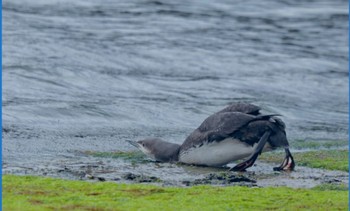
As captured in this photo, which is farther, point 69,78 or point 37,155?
point 69,78

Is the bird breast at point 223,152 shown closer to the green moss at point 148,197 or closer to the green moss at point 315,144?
the green moss at point 148,197

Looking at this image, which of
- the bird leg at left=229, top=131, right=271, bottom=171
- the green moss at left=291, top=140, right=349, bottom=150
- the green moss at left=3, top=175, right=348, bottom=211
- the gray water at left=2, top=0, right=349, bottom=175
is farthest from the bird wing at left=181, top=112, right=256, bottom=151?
the green moss at left=291, top=140, right=349, bottom=150

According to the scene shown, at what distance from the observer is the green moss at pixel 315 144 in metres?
14.5

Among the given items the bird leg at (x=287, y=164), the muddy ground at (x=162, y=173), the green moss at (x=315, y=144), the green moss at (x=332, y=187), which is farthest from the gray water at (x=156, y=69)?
the green moss at (x=332, y=187)

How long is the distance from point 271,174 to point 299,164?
103 centimetres

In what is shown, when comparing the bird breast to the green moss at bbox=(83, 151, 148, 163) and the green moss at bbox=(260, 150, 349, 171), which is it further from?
the green moss at bbox=(83, 151, 148, 163)

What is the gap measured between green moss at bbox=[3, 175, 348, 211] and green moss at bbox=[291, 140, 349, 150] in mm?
4746

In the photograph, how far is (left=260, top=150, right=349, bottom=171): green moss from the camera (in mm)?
12008

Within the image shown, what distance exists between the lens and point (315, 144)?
14.7 meters

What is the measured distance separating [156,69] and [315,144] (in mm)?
8312

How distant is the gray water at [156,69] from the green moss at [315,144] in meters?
0.75

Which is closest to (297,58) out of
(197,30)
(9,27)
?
(197,30)

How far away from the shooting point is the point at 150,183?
10117 mm

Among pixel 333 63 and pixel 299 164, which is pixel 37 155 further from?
pixel 333 63
